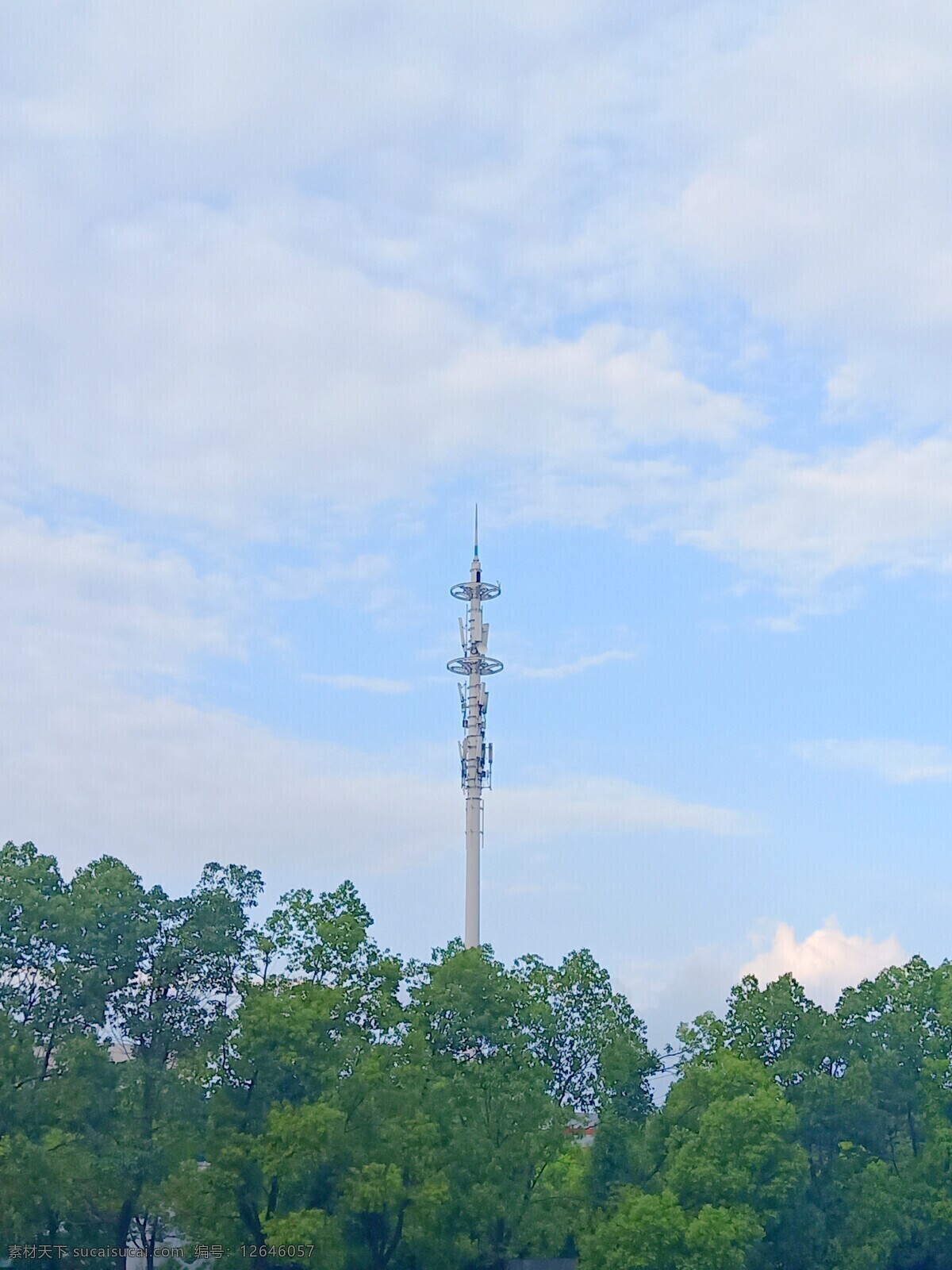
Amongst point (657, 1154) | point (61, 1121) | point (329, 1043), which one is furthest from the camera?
point (657, 1154)

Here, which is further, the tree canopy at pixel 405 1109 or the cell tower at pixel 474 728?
the cell tower at pixel 474 728

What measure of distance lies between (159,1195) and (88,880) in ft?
29.4

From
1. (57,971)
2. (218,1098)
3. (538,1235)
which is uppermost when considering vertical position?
(57,971)

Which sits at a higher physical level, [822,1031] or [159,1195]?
[822,1031]

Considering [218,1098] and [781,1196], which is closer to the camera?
[218,1098]

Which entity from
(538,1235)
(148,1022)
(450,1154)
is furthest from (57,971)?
(538,1235)

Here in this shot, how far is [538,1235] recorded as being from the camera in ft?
158

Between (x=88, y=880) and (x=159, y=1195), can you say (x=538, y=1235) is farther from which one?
(x=88, y=880)

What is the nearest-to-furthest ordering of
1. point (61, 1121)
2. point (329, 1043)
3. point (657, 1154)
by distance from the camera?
point (61, 1121)
point (329, 1043)
point (657, 1154)

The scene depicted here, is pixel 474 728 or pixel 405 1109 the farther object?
pixel 474 728

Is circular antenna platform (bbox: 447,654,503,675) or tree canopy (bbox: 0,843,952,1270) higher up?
circular antenna platform (bbox: 447,654,503,675)

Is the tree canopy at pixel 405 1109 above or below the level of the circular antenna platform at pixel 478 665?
below

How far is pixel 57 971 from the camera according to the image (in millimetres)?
45438

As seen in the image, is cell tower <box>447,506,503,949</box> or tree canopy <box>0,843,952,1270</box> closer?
tree canopy <box>0,843,952,1270</box>
